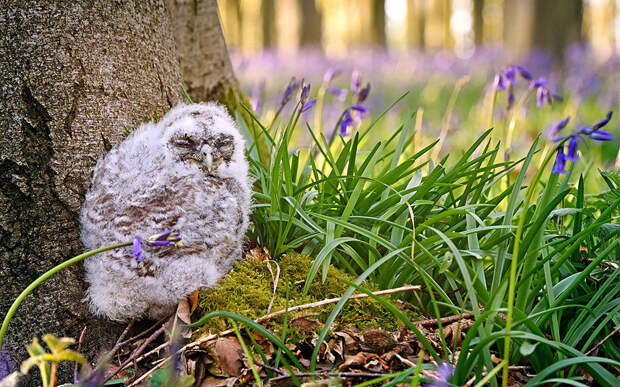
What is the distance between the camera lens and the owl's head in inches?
74.2

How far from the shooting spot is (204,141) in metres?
1.90

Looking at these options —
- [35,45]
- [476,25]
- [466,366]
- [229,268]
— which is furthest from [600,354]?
[476,25]

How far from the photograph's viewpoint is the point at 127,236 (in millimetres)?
1795

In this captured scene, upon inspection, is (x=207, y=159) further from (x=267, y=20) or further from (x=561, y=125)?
(x=267, y=20)

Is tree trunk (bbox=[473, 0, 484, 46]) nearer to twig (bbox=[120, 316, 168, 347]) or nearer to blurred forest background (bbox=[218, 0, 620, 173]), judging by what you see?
blurred forest background (bbox=[218, 0, 620, 173])

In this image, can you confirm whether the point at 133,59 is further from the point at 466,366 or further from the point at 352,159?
the point at 466,366

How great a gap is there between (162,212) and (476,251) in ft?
3.75

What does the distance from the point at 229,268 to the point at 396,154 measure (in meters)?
0.88

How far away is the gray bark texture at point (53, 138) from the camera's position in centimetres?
182

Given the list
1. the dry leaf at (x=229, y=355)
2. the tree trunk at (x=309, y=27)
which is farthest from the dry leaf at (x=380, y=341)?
the tree trunk at (x=309, y=27)

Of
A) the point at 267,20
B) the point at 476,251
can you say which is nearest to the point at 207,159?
the point at 476,251

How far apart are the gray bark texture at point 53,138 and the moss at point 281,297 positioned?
0.42 meters

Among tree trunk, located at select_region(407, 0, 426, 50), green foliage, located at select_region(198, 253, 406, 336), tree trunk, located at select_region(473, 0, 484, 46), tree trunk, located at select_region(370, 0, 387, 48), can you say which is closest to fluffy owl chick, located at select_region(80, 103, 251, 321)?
green foliage, located at select_region(198, 253, 406, 336)

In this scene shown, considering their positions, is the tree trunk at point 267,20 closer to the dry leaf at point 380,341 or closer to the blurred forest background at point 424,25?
the blurred forest background at point 424,25
